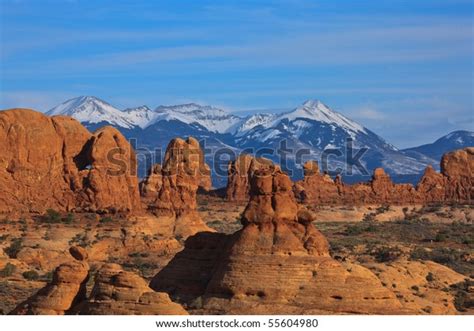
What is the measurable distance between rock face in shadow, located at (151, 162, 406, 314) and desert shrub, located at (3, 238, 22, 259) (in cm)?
2384

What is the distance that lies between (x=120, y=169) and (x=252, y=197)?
142ft

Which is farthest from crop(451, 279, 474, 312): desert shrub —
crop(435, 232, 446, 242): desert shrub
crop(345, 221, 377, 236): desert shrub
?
crop(345, 221, 377, 236): desert shrub

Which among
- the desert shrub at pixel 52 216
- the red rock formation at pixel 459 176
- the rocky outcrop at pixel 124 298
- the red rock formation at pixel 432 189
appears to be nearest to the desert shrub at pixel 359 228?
the red rock formation at pixel 432 189

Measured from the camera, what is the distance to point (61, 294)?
5325cm

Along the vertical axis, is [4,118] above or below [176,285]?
above

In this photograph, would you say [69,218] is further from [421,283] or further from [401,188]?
[401,188]

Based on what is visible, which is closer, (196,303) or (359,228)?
(196,303)

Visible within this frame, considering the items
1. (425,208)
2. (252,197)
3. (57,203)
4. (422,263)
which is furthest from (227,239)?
(425,208)

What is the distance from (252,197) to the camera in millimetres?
61250

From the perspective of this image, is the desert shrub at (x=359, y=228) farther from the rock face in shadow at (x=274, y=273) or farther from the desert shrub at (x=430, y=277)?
the rock face in shadow at (x=274, y=273)

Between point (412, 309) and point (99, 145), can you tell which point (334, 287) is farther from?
point (99, 145)

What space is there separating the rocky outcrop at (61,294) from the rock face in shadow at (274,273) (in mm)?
5654

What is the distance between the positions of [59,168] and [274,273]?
4701 centimetres

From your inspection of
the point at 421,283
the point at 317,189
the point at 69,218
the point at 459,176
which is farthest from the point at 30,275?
the point at 459,176
